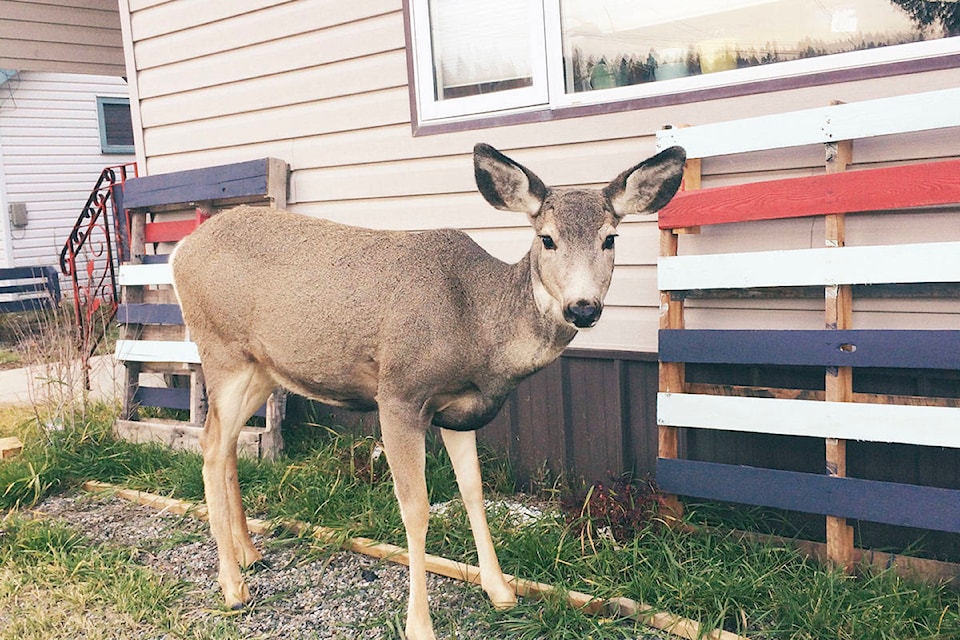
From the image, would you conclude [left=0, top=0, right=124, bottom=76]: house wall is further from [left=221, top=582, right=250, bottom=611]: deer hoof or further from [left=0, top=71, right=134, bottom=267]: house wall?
[left=0, top=71, right=134, bottom=267]: house wall

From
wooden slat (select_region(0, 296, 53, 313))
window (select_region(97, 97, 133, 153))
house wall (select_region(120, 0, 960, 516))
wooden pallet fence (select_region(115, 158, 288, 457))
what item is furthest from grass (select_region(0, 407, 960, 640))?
window (select_region(97, 97, 133, 153))

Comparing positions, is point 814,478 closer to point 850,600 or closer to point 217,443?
point 850,600

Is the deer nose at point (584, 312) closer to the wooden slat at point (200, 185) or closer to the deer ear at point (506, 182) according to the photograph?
the deer ear at point (506, 182)

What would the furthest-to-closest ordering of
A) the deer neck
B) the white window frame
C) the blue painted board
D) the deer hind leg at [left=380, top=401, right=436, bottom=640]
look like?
the blue painted board < the white window frame < the deer hind leg at [left=380, top=401, right=436, bottom=640] < the deer neck


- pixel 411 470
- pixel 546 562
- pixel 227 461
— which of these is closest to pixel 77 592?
pixel 227 461

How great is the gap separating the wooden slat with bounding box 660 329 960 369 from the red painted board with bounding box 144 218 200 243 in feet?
12.7

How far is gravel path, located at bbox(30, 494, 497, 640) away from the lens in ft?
11.6

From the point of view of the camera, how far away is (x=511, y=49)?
4863mm

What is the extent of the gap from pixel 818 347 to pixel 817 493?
0.64 metres

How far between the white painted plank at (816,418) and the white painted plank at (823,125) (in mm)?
1147

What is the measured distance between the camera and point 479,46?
16.3ft

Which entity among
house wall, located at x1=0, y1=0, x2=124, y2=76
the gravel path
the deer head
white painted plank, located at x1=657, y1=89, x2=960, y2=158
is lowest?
the gravel path

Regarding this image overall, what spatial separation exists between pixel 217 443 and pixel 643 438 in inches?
86.6

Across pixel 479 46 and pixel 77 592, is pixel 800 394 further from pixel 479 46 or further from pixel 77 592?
pixel 77 592
